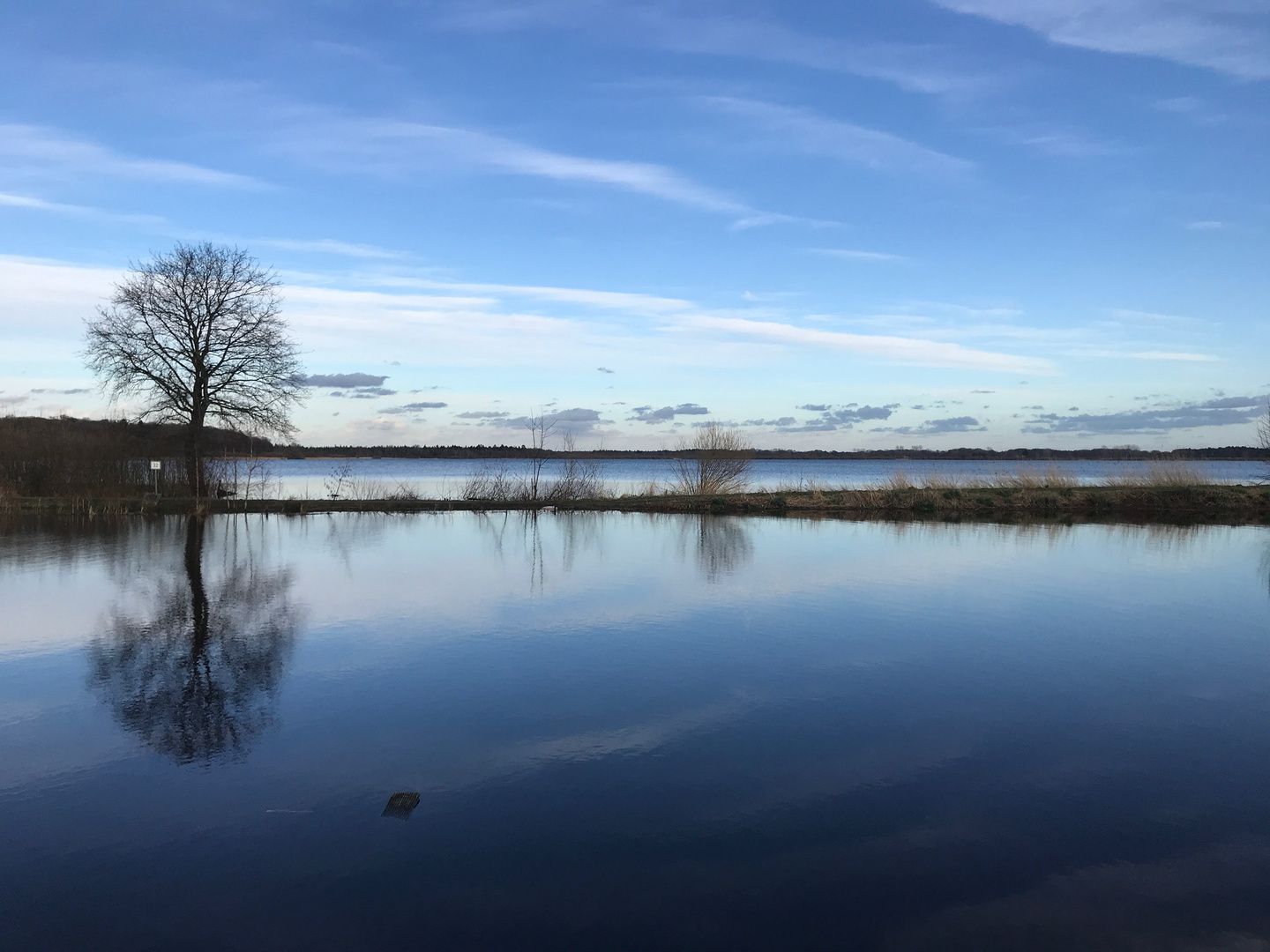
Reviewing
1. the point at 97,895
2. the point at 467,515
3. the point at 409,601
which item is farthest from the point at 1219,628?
the point at 467,515

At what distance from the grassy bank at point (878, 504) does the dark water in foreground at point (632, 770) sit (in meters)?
15.4

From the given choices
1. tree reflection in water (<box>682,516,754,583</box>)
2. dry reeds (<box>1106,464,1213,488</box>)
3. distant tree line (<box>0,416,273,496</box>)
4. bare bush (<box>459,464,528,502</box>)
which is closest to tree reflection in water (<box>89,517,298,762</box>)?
tree reflection in water (<box>682,516,754,583</box>)

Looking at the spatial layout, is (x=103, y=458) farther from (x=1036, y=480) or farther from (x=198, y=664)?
(x=1036, y=480)

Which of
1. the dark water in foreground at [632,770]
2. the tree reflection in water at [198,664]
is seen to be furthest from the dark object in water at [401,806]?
the tree reflection in water at [198,664]

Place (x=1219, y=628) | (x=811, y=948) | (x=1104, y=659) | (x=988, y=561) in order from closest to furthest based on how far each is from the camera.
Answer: (x=811, y=948) → (x=1104, y=659) → (x=1219, y=628) → (x=988, y=561)

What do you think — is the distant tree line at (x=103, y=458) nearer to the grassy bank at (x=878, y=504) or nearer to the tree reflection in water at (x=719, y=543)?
the grassy bank at (x=878, y=504)

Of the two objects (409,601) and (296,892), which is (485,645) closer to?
(409,601)

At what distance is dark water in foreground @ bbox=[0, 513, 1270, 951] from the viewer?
14.5 ft

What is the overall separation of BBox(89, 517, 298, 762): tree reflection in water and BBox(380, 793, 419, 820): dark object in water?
5.61 feet

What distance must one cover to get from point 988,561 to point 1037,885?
13.1 meters

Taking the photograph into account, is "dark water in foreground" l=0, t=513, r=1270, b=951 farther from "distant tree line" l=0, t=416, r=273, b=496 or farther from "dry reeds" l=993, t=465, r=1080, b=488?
"dry reeds" l=993, t=465, r=1080, b=488

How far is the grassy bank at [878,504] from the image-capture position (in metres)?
27.9

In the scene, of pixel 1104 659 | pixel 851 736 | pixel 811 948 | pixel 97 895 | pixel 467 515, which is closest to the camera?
pixel 811 948

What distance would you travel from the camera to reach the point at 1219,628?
36.1 feet
